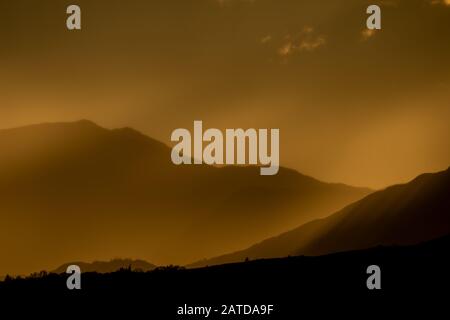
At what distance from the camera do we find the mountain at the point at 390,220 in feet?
248

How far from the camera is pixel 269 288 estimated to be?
51.6 ft

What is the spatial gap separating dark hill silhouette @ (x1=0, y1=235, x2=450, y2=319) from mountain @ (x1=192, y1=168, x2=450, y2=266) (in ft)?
170

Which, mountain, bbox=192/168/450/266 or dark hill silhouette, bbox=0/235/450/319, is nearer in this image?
dark hill silhouette, bbox=0/235/450/319

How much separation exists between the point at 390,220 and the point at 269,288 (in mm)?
106503

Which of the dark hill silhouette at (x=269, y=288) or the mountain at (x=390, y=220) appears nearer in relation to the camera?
the dark hill silhouette at (x=269, y=288)

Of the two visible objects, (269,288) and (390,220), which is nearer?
(269,288)

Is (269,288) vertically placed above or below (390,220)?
below

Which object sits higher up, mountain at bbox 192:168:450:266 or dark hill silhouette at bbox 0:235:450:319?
mountain at bbox 192:168:450:266

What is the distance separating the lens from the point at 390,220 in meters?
→ 118

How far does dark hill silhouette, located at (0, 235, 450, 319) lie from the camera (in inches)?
579

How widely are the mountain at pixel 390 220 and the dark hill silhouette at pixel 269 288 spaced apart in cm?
5189

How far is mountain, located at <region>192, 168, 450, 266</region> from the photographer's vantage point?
7556 centimetres
